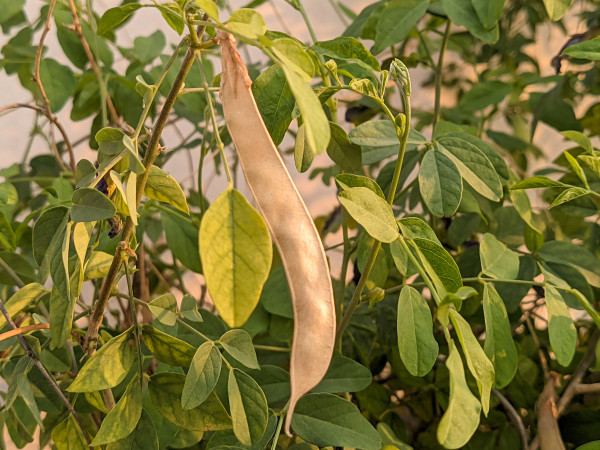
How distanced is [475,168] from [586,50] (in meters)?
0.11

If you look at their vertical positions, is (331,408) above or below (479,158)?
below

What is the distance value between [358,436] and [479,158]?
0.19 meters

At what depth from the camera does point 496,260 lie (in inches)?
Result: 17.0

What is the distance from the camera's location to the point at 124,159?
0.34 meters

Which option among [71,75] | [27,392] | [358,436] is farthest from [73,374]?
[71,75]

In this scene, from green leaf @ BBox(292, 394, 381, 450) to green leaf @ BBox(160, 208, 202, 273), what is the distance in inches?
7.6

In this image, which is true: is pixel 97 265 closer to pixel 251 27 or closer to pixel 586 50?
pixel 251 27

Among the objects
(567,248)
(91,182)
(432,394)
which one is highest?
(91,182)

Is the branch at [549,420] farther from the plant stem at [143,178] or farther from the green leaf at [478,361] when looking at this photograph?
the plant stem at [143,178]

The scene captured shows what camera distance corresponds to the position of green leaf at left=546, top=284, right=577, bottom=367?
0.38m

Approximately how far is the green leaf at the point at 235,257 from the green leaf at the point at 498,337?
213 mm

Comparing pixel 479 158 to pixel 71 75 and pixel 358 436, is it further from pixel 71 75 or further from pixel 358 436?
pixel 71 75

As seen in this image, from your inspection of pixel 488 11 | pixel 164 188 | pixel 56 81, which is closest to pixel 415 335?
pixel 164 188

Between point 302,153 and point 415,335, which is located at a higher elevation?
point 302,153
